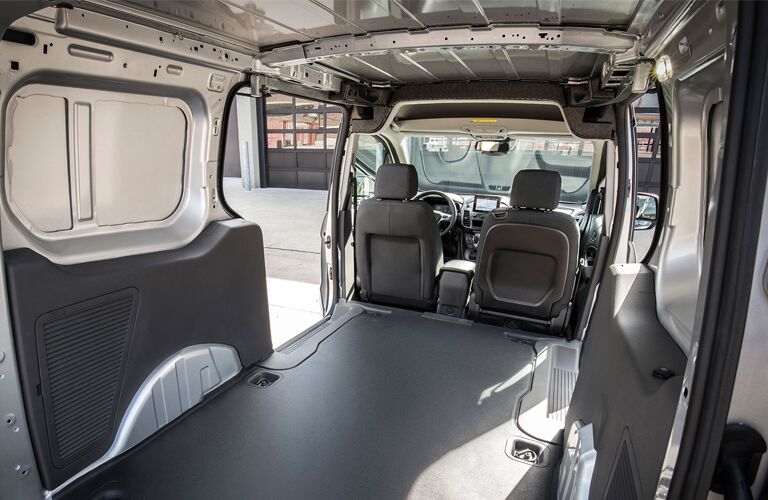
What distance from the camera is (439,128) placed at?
424cm

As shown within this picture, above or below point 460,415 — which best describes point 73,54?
above

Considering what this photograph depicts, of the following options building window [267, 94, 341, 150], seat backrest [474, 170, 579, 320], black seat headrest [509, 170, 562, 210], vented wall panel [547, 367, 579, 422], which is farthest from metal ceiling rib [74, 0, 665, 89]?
building window [267, 94, 341, 150]

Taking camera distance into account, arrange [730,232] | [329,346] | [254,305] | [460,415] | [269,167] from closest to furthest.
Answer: [730,232], [460,415], [254,305], [329,346], [269,167]

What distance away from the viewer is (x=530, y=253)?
3.28m

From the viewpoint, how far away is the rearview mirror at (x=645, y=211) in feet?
10.5

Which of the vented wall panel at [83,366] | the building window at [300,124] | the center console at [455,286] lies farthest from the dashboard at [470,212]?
the building window at [300,124]

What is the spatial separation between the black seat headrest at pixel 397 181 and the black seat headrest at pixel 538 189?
0.82 meters

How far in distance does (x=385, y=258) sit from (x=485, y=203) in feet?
4.81

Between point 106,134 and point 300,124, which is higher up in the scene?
point 300,124

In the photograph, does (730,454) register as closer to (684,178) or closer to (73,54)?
(684,178)

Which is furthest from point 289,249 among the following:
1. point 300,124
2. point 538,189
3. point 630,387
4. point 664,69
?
point 300,124

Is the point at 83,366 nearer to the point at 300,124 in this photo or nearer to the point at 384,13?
the point at 384,13

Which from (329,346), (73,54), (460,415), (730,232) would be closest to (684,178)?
(730,232)

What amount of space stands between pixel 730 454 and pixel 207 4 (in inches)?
83.1
